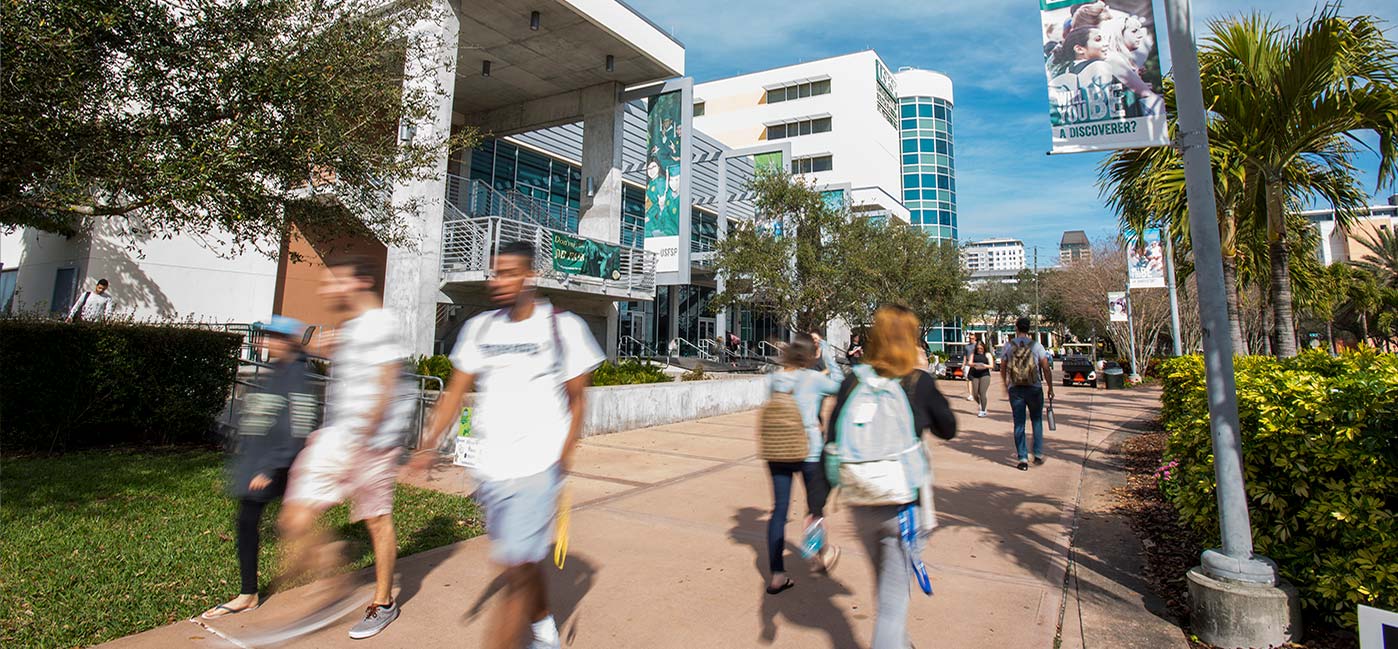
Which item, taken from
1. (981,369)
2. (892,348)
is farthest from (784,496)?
(981,369)

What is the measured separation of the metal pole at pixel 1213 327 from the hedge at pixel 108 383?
1018 cm

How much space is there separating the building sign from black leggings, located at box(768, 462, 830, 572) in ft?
159

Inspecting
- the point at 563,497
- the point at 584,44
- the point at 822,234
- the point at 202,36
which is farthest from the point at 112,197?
the point at 822,234

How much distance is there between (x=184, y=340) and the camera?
Result: 322 inches

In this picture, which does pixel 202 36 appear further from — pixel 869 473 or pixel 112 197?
pixel 869 473

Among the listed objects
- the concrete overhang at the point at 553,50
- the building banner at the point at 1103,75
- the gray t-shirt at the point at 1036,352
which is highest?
the concrete overhang at the point at 553,50

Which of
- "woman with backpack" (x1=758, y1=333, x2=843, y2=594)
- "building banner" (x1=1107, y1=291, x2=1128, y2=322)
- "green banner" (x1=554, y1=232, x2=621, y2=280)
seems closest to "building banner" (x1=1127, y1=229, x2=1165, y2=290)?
"building banner" (x1=1107, y1=291, x2=1128, y2=322)

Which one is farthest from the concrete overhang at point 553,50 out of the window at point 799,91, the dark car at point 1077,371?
the window at point 799,91

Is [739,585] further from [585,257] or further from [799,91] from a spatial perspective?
[799,91]

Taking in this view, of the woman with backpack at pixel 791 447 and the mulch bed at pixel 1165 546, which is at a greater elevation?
the woman with backpack at pixel 791 447

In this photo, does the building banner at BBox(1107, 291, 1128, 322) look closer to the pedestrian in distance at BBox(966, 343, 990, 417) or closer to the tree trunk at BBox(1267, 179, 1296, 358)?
the pedestrian in distance at BBox(966, 343, 990, 417)

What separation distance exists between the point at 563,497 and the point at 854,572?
225cm

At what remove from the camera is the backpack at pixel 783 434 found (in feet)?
13.2

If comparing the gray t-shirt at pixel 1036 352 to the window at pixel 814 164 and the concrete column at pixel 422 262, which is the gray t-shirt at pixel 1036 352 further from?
the window at pixel 814 164
